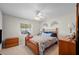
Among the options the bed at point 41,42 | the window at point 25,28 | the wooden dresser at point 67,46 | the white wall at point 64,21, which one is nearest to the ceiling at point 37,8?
the white wall at point 64,21

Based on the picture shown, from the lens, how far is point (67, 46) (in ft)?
5.50

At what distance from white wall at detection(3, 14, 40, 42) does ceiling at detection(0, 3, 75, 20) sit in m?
0.10

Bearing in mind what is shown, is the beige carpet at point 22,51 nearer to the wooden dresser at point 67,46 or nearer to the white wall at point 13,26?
the wooden dresser at point 67,46

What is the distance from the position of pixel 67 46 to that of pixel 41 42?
1.70 feet

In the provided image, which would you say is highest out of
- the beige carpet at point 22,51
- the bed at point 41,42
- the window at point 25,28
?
the window at point 25,28

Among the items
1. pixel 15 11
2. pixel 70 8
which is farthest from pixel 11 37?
pixel 70 8

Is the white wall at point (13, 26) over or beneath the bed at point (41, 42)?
over

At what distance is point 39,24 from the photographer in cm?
174

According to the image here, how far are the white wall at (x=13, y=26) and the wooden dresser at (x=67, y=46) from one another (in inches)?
21.3

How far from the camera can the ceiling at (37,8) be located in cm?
161

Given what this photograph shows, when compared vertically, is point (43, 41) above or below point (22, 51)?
above

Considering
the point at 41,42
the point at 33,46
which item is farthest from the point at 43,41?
the point at 33,46

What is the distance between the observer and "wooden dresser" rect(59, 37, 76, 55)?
1.64 meters

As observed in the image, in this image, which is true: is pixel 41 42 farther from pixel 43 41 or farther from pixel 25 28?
pixel 25 28
